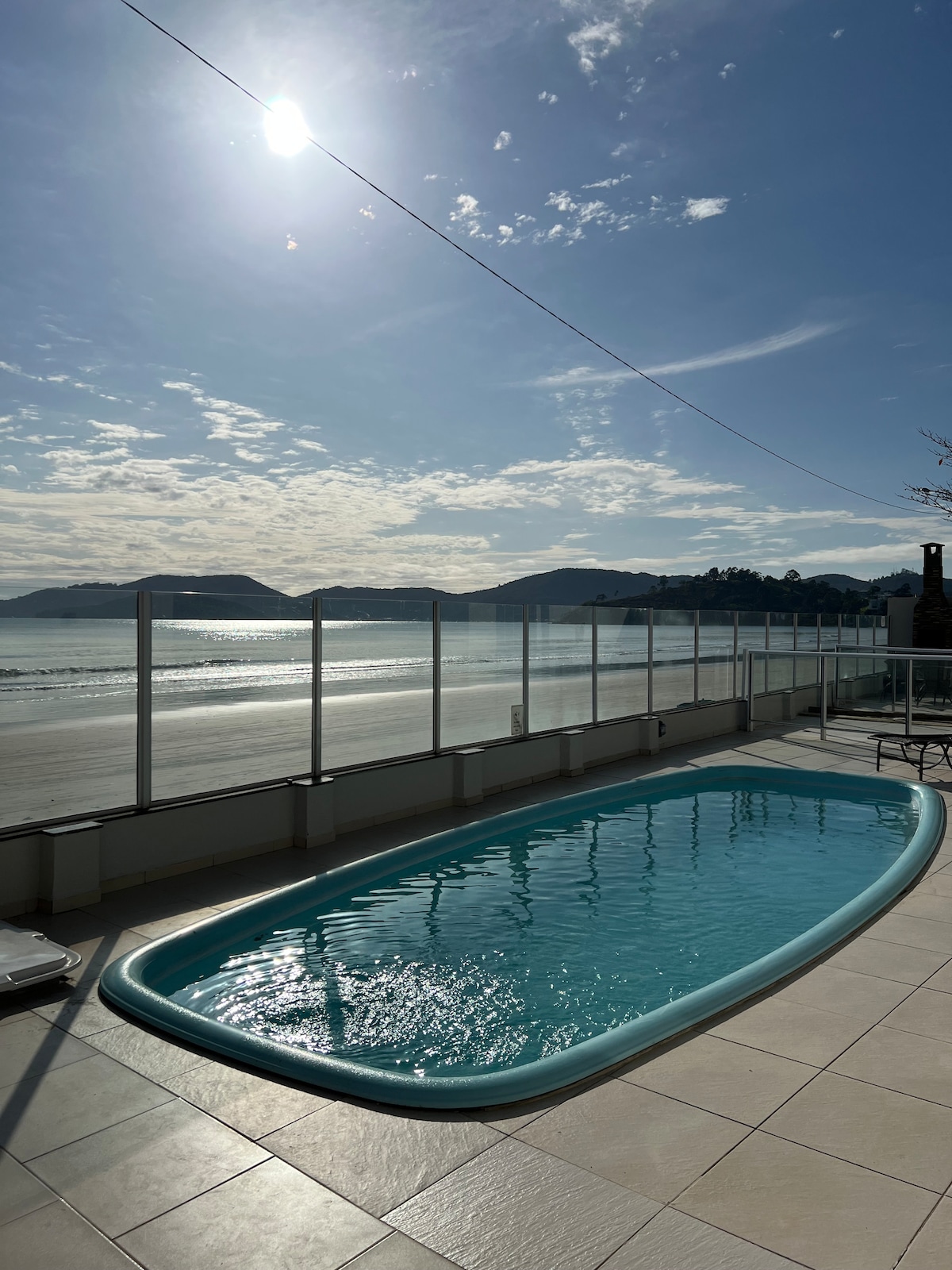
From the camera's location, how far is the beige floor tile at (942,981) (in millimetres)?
3654

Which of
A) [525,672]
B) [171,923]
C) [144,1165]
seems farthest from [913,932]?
[525,672]

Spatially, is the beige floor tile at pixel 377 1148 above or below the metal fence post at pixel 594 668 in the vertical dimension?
below

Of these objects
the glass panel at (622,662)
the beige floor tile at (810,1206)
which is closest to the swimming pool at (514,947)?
the beige floor tile at (810,1206)

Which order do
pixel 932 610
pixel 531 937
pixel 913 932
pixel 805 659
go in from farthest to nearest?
pixel 932 610, pixel 805 659, pixel 531 937, pixel 913 932

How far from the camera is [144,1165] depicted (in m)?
2.36

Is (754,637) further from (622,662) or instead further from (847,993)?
(847,993)

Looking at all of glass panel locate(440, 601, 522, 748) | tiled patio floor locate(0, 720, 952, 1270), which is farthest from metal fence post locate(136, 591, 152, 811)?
glass panel locate(440, 601, 522, 748)

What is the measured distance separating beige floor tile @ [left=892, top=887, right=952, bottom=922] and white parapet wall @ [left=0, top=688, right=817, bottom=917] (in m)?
3.73

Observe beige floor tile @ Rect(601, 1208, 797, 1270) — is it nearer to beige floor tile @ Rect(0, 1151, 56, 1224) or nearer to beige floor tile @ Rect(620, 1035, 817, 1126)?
beige floor tile @ Rect(620, 1035, 817, 1126)

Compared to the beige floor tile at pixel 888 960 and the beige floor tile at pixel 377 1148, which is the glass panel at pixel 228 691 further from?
the beige floor tile at pixel 888 960

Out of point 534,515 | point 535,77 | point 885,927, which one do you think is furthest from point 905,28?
point 534,515

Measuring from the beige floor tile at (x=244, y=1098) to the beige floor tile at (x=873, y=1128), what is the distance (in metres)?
1.51

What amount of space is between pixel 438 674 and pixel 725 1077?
507 centimetres

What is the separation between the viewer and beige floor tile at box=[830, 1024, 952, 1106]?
2.80 m
